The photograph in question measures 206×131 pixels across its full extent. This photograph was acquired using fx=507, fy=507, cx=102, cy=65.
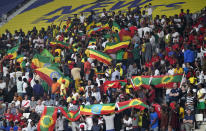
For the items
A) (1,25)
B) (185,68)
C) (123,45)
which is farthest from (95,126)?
(1,25)

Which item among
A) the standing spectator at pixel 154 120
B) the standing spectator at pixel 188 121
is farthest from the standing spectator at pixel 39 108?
the standing spectator at pixel 188 121

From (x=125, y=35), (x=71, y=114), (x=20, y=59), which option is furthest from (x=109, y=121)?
(x=20, y=59)

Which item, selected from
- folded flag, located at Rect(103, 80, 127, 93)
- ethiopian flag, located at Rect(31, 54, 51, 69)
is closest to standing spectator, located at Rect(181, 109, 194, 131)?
folded flag, located at Rect(103, 80, 127, 93)

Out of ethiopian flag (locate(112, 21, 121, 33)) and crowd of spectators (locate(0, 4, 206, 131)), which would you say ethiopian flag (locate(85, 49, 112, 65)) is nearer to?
crowd of spectators (locate(0, 4, 206, 131))

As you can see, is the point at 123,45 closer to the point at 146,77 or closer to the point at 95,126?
the point at 146,77

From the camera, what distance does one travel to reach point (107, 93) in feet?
56.7

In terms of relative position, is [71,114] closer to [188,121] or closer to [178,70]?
[178,70]

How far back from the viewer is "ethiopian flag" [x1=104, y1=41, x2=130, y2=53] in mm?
19784

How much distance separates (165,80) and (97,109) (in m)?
2.42

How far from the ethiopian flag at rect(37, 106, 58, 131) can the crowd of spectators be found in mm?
227

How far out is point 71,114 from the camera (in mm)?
16453

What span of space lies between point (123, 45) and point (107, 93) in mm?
3099

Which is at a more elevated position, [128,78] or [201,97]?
[128,78]

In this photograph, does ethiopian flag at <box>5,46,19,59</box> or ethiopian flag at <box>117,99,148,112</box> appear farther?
ethiopian flag at <box>5,46,19,59</box>
